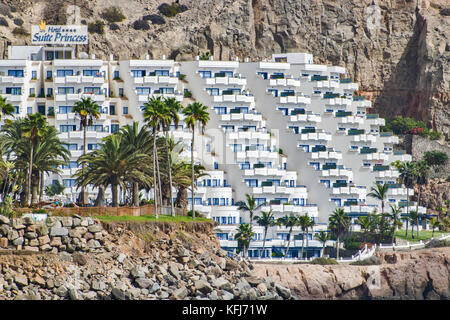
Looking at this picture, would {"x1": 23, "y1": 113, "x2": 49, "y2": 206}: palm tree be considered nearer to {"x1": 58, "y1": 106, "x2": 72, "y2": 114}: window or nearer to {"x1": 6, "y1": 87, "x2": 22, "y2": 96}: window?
{"x1": 58, "y1": 106, "x2": 72, "y2": 114}: window

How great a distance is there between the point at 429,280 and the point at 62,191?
5517cm

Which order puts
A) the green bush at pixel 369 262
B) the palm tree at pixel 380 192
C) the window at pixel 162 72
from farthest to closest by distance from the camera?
the window at pixel 162 72 → the palm tree at pixel 380 192 → the green bush at pixel 369 262

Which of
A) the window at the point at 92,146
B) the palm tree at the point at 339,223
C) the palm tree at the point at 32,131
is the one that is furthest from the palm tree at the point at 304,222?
the palm tree at the point at 32,131

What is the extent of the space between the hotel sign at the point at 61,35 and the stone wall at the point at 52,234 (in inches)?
2971

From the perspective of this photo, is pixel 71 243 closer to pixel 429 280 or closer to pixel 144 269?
pixel 144 269

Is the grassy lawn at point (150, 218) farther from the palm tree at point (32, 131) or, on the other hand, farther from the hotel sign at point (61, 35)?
the hotel sign at point (61, 35)

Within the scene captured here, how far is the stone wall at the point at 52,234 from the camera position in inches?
4663

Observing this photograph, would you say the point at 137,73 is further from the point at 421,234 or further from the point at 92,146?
the point at 421,234

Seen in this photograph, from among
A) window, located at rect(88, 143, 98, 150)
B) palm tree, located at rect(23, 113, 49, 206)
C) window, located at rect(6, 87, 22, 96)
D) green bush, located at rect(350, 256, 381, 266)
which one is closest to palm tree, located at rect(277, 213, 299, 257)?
green bush, located at rect(350, 256, 381, 266)

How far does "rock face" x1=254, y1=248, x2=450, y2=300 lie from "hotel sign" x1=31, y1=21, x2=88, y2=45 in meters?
55.1

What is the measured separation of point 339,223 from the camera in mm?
180125

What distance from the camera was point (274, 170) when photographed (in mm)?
187875

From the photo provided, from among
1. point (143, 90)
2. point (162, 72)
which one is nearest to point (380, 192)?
point (162, 72)

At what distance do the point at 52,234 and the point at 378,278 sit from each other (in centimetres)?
6345
